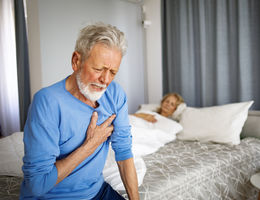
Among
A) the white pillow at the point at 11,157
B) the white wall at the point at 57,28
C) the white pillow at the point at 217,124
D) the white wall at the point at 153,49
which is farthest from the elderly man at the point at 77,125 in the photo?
the white wall at the point at 153,49

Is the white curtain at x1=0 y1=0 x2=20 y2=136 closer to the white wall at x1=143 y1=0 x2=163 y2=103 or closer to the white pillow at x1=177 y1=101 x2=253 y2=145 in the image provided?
the white wall at x1=143 y1=0 x2=163 y2=103

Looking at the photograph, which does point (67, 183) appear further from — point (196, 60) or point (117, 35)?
point (196, 60)

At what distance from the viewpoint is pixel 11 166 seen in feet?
5.33

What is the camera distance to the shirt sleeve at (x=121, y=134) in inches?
43.7

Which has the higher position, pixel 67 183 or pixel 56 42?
pixel 56 42

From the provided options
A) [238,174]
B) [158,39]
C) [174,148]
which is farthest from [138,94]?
[238,174]

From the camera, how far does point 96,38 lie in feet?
2.98

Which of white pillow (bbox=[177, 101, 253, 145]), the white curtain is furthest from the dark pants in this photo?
the white curtain

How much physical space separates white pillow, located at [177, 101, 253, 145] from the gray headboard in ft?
0.46

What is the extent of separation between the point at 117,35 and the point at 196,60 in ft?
7.17

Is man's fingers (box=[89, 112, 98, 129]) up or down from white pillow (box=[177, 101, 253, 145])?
up

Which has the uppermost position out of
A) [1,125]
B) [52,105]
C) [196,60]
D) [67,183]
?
[196,60]

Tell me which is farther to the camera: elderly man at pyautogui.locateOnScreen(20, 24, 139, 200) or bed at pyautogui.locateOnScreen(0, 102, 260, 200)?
bed at pyautogui.locateOnScreen(0, 102, 260, 200)

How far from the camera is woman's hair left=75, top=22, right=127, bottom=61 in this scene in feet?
2.99
